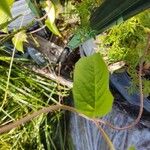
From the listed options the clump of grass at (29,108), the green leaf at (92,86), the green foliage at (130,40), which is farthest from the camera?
the clump of grass at (29,108)

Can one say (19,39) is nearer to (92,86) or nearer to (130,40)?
(130,40)

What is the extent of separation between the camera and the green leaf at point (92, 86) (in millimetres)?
311

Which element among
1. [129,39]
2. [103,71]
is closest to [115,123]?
[129,39]

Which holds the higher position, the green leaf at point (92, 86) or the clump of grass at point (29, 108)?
the green leaf at point (92, 86)

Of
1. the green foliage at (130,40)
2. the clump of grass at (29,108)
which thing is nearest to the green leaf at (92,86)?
the green foliage at (130,40)

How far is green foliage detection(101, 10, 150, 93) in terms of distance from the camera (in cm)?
93

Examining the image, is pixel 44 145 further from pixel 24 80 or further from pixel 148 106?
pixel 148 106

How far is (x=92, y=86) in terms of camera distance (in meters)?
0.31

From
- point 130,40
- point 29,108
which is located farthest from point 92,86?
point 29,108

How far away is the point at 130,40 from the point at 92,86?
0.67m

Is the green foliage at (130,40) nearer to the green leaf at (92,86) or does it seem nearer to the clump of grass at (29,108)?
the clump of grass at (29,108)

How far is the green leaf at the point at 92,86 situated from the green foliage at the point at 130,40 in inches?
24.4

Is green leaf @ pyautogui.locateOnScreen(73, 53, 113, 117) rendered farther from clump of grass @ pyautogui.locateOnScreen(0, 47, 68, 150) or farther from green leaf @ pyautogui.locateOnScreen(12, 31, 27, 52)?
clump of grass @ pyautogui.locateOnScreen(0, 47, 68, 150)

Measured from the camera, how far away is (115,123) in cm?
109
